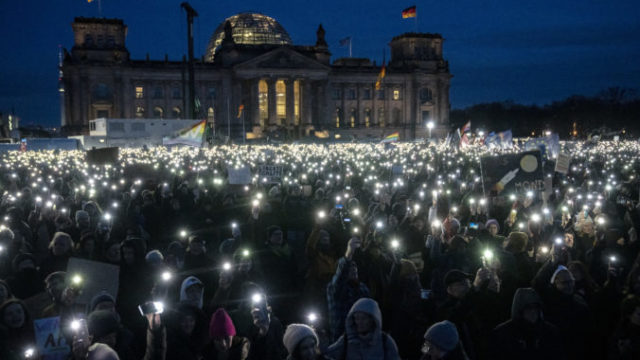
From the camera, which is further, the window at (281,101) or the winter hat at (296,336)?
the window at (281,101)

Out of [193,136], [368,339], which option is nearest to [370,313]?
[368,339]

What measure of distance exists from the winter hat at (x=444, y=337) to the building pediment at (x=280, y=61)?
7625cm

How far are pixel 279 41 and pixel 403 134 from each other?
84.5 feet

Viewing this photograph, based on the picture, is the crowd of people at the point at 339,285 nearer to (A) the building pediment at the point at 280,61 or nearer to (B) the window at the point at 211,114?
(A) the building pediment at the point at 280,61

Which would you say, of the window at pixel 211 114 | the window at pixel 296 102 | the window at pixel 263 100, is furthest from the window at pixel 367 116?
the window at pixel 211 114

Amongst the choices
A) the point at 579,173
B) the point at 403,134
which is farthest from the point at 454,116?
the point at 579,173

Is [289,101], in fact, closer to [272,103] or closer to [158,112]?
[272,103]

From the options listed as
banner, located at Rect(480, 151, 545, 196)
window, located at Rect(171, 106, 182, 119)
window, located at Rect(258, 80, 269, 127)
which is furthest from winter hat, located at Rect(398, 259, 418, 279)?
window, located at Rect(171, 106, 182, 119)

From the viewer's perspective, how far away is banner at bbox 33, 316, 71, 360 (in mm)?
4590

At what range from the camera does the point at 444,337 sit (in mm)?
4105

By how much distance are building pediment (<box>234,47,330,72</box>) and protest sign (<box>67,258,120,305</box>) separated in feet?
242

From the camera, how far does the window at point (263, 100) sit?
84.6 meters

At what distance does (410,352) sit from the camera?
618cm

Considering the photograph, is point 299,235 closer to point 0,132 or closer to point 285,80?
point 0,132
